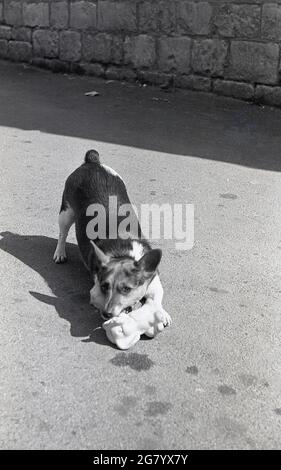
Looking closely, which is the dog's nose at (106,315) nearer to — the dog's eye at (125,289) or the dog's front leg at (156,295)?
the dog's eye at (125,289)

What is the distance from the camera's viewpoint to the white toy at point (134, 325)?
357 cm

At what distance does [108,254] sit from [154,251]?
1.14ft

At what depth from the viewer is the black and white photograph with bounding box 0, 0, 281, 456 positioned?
3.08 meters

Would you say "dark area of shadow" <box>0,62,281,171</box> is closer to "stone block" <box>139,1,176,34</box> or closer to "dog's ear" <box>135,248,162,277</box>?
"stone block" <box>139,1,176,34</box>

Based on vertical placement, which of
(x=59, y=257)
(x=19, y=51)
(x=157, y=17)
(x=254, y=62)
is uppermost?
(x=157, y=17)

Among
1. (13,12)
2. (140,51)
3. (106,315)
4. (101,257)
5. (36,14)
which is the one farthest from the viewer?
(13,12)

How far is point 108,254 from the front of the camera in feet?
12.8

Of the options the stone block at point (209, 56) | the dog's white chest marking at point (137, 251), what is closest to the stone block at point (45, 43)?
the stone block at point (209, 56)

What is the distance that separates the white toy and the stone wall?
586cm

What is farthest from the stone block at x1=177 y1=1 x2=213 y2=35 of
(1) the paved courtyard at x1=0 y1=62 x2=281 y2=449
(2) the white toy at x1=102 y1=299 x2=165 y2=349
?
(2) the white toy at x1=102 y1=299 x2=165 y2=349

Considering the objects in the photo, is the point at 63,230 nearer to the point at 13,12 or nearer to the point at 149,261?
the point at 149,261

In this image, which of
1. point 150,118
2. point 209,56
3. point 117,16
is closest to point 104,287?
point 150,118
